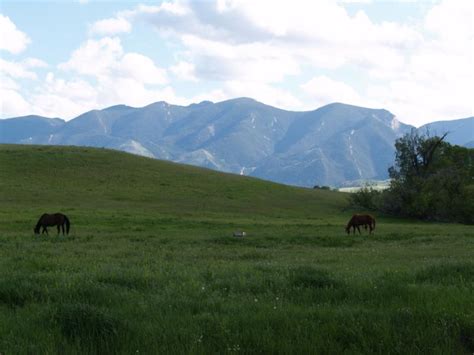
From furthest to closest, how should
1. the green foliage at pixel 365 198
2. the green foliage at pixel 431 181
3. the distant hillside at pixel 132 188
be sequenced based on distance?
the green foliage at pixel 365 198 → the green foliage at pixel 431 181 → the distant hillside at pixel 132 188

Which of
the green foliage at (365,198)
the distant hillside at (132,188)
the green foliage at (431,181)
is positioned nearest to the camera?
the distant hillside at (132,188)

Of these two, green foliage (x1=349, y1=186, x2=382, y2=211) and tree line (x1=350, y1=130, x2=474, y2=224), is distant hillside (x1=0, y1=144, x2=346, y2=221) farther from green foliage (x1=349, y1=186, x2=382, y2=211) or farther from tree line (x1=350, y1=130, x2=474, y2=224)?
tree line (x1=350, y1=130, x2=474, y2=224)

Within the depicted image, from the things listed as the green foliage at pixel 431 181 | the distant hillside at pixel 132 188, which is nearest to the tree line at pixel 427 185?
the green foliage at pixel 431 181

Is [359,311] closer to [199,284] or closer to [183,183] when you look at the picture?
[199,284]

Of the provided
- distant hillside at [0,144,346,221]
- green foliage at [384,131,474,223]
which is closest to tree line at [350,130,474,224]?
green foliage at [384,131,474,223]

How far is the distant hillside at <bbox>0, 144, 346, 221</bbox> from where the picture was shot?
57.9 m

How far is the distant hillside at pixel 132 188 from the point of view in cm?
5791

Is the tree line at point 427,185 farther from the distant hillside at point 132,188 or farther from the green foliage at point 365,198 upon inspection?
the distant hillside at point 132,188

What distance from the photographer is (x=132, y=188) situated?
234 feet

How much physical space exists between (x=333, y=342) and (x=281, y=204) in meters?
63.2

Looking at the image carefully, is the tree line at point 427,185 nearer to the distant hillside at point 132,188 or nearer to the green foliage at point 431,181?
the green foliage at point 431,181

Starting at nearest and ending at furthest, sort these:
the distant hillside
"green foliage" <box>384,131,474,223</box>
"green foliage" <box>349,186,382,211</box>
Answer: the distant hillside → "green foliage" <box>384,131,474,223</box> → "green foliage" <box>349,186,382,211</box>

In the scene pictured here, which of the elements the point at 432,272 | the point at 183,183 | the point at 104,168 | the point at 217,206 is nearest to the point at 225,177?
the point at 183,183

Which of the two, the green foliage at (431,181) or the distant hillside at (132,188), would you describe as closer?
the distant hillside at (132,188)
